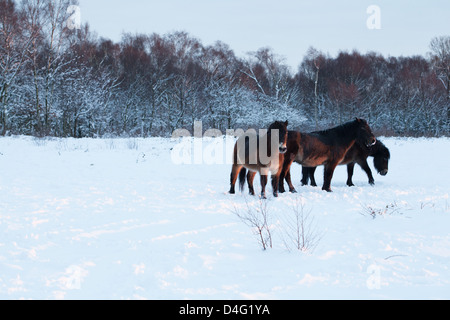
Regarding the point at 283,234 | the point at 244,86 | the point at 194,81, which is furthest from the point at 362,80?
the point at 283,234

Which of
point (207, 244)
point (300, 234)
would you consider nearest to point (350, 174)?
point (300, 234)

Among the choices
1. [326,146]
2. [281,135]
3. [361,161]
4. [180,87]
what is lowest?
[361,161]

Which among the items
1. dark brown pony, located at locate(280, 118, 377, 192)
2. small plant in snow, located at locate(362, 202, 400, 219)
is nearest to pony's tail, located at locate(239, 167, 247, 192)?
dark brown pony, located at locate(280, 118, 377, 192)

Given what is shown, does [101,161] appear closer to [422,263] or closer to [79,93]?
[422,263]

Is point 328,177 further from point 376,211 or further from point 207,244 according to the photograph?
point 207,244

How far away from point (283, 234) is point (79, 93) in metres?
24.9

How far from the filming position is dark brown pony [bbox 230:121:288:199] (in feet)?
21.1

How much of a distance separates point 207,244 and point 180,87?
31563 mm

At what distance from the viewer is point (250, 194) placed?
6.98 meters

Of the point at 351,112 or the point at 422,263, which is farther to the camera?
the point at 351,112

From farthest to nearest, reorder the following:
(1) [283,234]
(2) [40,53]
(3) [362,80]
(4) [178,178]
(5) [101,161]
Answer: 1. (3) [362,80]
2. (2) [40,53]
3. (5) [101,161]
4. (4) [178,178]
5. (1) [283,234]

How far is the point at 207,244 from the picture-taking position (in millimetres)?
3912
